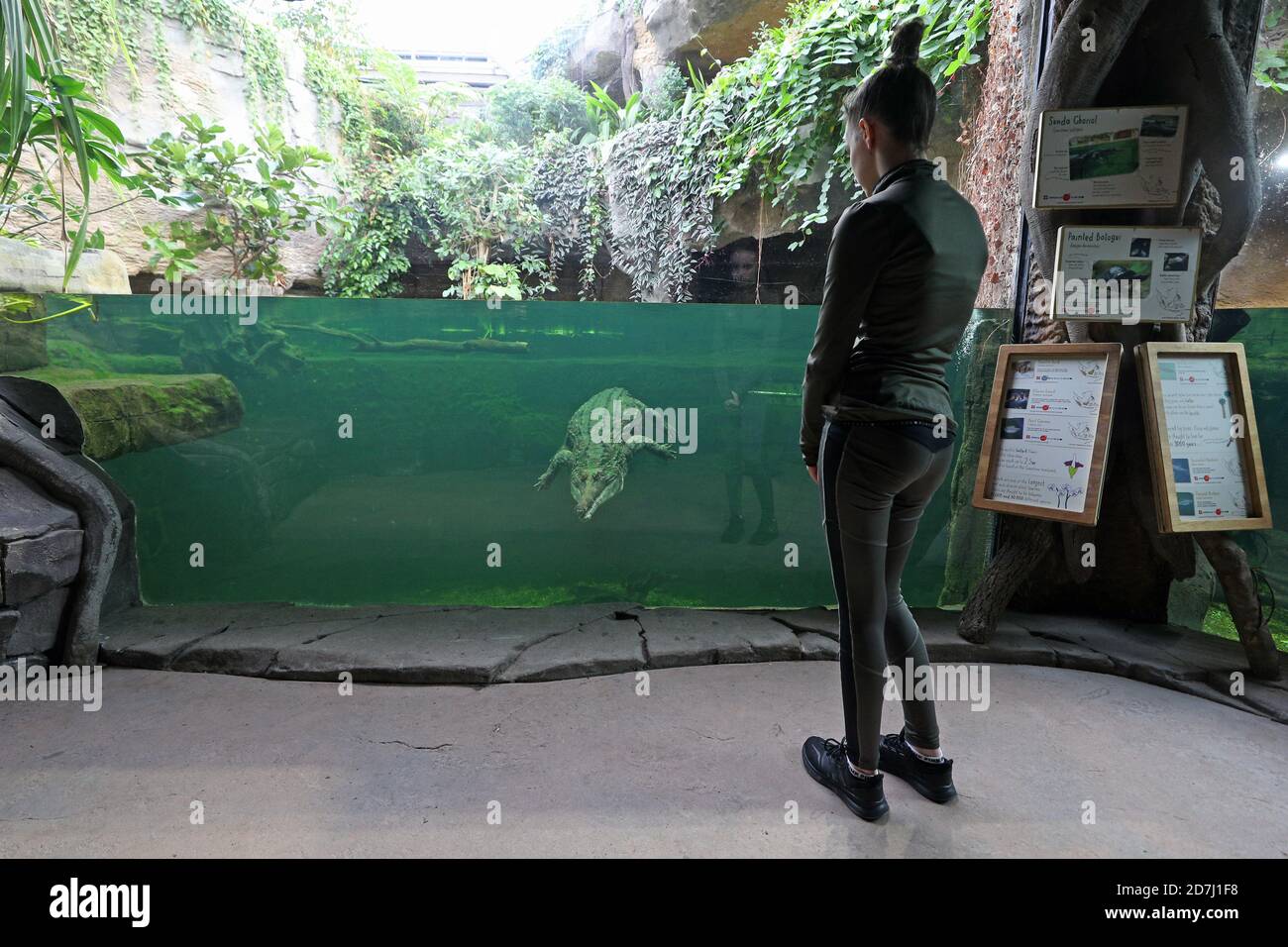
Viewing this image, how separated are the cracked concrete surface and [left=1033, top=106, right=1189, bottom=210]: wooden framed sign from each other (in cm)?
188

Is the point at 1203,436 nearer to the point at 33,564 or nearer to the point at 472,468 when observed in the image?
the point at 472,468

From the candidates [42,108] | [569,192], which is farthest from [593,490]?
[569,192]

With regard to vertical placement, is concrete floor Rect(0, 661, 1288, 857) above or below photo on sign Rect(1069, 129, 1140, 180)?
below

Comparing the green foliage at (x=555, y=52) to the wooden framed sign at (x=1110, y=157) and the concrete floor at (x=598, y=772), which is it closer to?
the wooden framed sign at (x=1110, y=157)

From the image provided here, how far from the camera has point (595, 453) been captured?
3.78 meters

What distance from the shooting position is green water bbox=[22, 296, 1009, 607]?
3.59 metres

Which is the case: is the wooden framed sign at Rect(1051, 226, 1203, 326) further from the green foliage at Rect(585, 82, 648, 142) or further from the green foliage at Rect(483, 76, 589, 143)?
the green foliage at Rect(483, 76, 589, 143)

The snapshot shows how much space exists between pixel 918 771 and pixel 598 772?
90cm

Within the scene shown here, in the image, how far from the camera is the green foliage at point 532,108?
243 inches

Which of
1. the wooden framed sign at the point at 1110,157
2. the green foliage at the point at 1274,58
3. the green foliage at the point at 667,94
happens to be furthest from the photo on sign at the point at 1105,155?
the green foliage at the point at 667,94

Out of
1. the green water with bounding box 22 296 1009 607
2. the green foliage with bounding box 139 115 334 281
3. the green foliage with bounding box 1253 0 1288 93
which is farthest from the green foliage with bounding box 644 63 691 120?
the green foliage with bounding box 1253 0 1288 93
